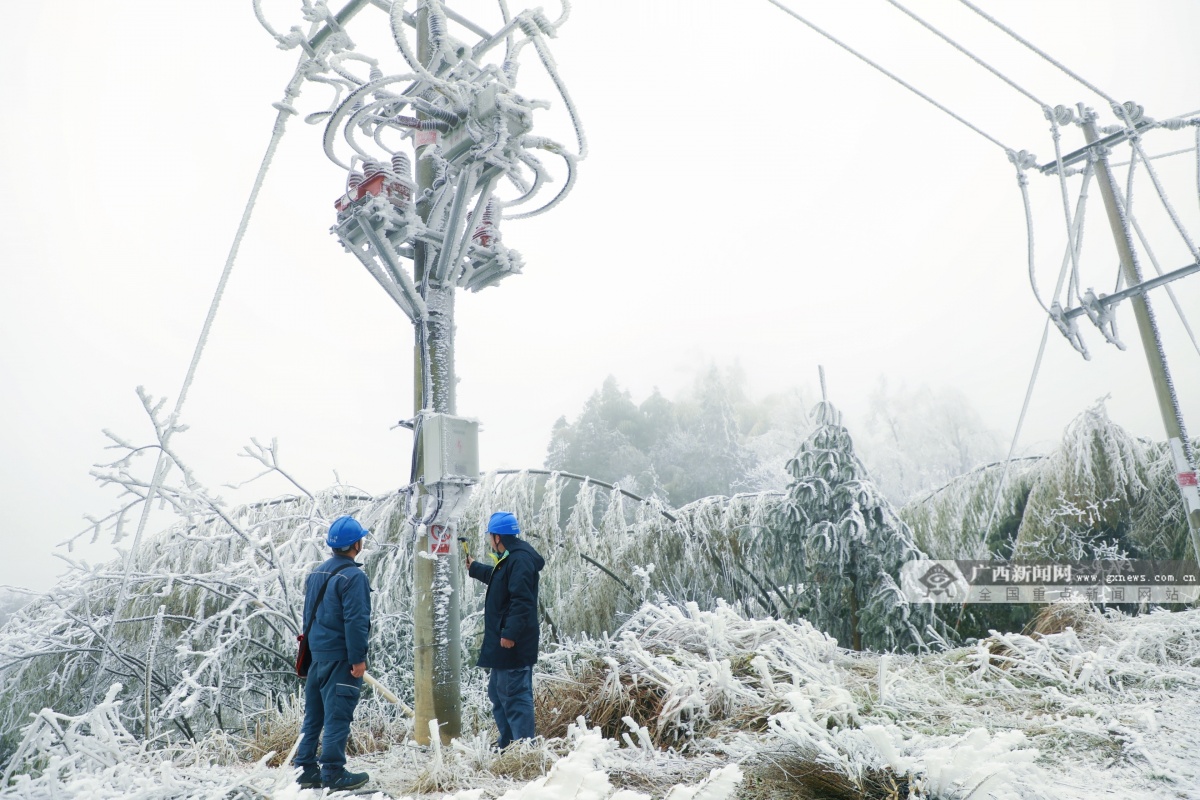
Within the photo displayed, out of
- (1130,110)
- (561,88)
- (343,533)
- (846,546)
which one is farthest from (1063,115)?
(343,533)

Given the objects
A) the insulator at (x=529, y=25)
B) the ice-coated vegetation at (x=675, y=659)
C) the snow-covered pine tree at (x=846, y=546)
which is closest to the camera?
the ice-coated vegetation at (x=675, y=659)

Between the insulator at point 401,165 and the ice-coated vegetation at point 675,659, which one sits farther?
the insulator at point 401,165

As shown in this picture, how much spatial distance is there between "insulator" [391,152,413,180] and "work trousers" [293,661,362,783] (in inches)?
113

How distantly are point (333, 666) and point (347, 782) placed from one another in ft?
1.81

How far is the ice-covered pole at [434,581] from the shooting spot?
428cm

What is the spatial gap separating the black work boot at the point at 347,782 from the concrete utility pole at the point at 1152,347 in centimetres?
675

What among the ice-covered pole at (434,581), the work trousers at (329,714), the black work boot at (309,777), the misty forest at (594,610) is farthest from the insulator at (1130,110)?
the black work boot at (309,777)

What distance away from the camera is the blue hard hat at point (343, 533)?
3.99m

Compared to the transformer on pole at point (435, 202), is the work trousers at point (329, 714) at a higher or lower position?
lower

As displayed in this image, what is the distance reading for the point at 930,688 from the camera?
13.9 ft

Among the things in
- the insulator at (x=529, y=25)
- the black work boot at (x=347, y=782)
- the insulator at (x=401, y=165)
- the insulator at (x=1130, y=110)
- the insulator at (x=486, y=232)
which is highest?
the insulator at (x=1130, y=110)

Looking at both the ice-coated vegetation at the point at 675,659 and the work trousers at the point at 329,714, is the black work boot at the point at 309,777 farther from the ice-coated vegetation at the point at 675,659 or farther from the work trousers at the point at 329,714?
the ice-coated vegetation at the point at 675,659

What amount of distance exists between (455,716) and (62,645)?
10.9 feet

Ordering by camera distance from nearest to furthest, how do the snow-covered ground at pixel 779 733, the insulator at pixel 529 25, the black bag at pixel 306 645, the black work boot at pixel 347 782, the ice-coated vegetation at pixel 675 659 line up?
1. the snow-covered ground at pixel 779 733
2. the ice-coated vegetation at pixel 675 659
3. the black work boot at pixel 347 782
4. the black bag at pixel 306 645
5. the insulator at pixel 529 25
